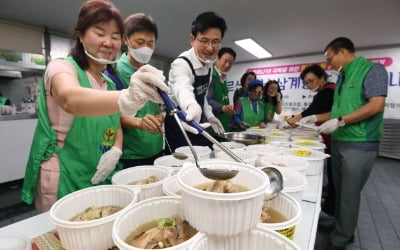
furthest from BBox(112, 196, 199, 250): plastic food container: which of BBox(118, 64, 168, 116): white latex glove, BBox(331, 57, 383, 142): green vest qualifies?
BBox(331, 57, 383, 142): green vest

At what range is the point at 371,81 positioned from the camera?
1981 millimetres

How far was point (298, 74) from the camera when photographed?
23.1 ft

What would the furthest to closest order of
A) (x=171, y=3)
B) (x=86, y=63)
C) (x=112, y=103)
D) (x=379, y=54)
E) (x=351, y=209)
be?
1. (x=379, y=54)
2. (x=171, y=3)
3. (x=351, y=209)
4. (x=86, y=63)
5. (x=112, y=103)

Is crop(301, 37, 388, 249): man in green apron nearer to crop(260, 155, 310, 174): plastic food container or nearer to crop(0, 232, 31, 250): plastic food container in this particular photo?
crop(260, 155, 310, 174): plastic food container

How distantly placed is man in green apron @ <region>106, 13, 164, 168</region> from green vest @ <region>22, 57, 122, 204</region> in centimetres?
37

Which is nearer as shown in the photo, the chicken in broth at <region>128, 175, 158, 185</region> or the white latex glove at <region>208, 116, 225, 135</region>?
the chicken in broth at <region>128, 175, 158, 185</region>

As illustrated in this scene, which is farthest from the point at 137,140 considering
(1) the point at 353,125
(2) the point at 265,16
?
(2) the point at 265,16

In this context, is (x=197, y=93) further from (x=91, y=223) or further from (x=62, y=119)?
(x=91, y=223)

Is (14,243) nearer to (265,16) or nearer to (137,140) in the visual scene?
(137,140)

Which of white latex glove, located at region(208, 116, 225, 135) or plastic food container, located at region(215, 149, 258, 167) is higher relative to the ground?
white latex glove, located at region(208, 116, 225, 135)

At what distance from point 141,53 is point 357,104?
2.12 metres

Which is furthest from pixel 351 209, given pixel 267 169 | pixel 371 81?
pixel 267 169

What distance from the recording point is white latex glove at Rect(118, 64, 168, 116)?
0.78 m

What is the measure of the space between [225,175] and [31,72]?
5563 mm
